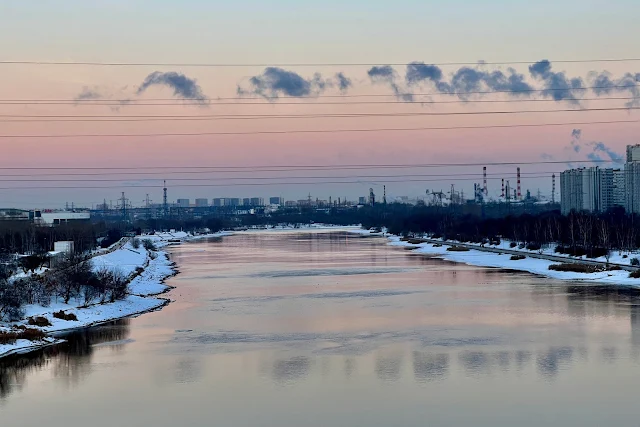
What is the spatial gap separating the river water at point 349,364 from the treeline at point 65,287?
1719 millimetres

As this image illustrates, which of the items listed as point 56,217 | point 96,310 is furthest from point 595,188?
point 96,310

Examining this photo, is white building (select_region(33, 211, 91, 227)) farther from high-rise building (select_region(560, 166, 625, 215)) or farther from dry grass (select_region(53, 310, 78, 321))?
high-rise building (select_region(560, 166, 625, 215))

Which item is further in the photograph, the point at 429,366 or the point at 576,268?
the point at 576,268

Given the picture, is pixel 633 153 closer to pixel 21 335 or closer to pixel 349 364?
pixel 349 364

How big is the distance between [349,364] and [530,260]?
2209cm

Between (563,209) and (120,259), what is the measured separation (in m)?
58.6

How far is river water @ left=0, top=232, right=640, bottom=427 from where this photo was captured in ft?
28.9

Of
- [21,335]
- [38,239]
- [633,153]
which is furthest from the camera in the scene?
[633,153]

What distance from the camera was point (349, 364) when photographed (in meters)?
11.3

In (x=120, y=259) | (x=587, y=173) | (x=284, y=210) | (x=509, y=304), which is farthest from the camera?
(x=284, y=210)

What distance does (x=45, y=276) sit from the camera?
19688 millimetres

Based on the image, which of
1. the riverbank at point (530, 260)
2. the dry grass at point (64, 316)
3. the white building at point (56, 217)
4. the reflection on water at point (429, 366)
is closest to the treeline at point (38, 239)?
the white building at point (56, 217)

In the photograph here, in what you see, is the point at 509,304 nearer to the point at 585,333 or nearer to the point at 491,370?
the point at 585,333

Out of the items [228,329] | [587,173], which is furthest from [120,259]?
[587,173]
